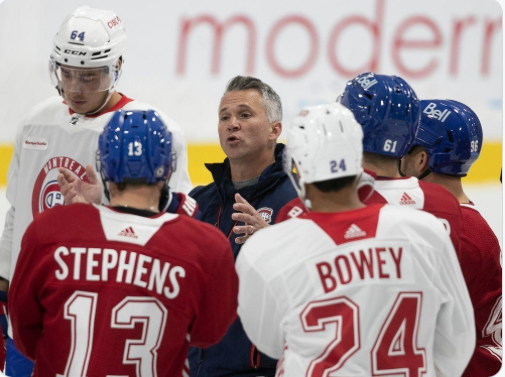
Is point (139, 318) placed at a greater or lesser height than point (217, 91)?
greater

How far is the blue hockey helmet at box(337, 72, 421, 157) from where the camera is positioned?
237cm

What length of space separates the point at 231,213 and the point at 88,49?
798 millimetres

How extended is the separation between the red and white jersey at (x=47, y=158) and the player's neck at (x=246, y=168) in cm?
26

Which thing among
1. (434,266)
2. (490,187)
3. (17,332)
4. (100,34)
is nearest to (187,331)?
(17,332)

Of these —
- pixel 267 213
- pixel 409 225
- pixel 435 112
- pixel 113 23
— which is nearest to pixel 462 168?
pixel 435 112

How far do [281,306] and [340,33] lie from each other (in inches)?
170

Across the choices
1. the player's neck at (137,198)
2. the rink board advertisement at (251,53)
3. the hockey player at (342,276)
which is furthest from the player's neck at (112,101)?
the rink board advertisement at (251,53)

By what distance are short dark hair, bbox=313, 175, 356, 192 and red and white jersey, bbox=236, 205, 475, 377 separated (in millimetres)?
66

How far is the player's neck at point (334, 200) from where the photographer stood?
1974mm

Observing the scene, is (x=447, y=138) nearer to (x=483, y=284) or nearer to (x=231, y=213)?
(x=483, y=284)

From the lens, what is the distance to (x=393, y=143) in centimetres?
237

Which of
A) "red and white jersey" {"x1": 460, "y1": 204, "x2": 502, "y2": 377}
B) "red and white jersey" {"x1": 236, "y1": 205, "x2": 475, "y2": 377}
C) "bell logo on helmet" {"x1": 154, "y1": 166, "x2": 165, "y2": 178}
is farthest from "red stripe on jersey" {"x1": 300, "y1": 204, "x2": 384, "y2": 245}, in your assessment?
"red and white jersey" {"x1": 460, "y1": 204, "x2": 502, "y2": 377}

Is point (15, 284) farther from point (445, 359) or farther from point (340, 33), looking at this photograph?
point (340, 33)

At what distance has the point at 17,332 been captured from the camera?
2.15 meters
